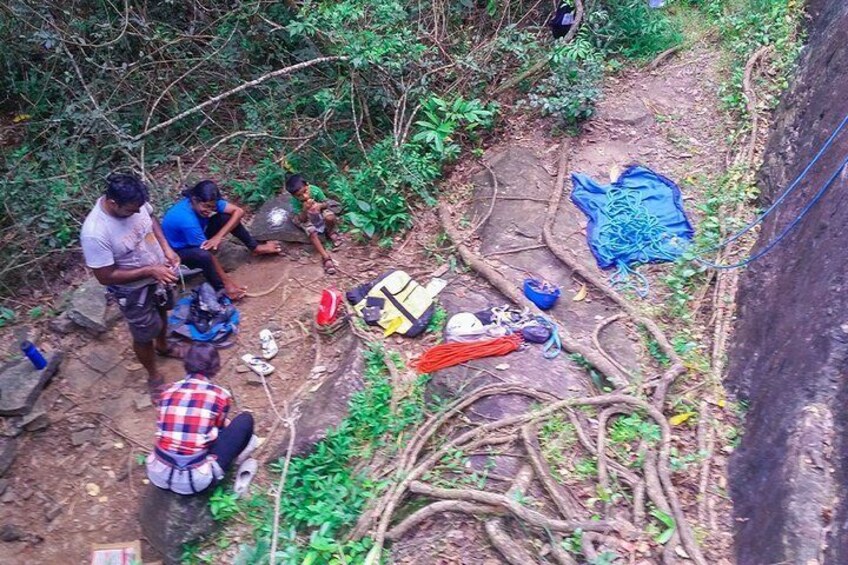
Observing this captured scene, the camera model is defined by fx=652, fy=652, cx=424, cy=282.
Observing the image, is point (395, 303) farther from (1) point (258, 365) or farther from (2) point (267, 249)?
(2) point (267, 249)

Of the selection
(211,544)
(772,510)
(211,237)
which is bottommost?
(211,544)

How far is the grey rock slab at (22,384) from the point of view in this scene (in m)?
4.59

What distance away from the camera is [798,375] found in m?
3.39

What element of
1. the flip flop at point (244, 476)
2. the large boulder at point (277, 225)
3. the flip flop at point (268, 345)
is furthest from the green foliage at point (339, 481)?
the large boulder at point (277, 225)

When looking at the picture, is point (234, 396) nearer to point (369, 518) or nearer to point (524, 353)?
point (369, 518)

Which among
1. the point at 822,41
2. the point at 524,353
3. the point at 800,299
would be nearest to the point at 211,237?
the point at 524,353

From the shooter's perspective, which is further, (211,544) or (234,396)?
(234,396)

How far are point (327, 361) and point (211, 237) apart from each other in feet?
4.65

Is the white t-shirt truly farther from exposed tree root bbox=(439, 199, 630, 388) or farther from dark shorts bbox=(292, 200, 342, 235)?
exposed tree root bbox=(439, 199, 630, 388)

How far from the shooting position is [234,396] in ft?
15.6

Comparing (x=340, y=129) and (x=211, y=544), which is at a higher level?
(x=340, y=129)

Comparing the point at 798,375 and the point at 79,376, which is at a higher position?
the point at 798,375

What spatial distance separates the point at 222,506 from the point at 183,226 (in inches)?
81.9

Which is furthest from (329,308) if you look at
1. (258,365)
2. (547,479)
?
(547,479)
